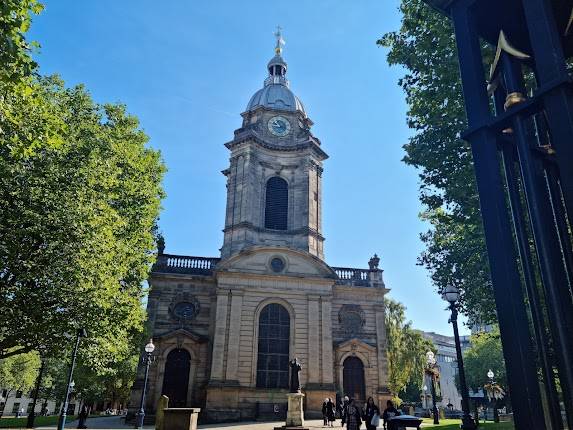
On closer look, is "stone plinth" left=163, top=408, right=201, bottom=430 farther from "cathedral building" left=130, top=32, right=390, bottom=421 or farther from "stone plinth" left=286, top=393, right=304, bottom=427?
"cathedral building" left=130, top=32, right=390, bottom=421

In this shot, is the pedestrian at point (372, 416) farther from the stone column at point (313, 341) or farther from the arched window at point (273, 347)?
the arched window at point (273, 347)

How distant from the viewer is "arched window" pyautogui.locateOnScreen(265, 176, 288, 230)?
32938mm

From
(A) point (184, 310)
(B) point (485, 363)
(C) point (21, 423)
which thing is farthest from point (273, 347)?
(B) point (485, 363)

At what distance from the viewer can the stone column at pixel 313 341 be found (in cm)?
2766

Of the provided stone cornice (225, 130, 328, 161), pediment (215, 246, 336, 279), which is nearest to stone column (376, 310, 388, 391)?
pediment (215, 246, 336, 279)

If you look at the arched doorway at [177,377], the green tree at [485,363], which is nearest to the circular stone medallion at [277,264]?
the arched doorway at [177,377]

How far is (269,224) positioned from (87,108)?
16506 mm

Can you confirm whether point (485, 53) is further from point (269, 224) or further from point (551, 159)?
point (269, 224)

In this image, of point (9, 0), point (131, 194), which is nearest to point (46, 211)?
point (131, 194)

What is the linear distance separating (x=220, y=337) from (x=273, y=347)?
3474 mm

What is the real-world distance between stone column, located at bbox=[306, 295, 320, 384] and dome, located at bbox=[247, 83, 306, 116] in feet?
54.0

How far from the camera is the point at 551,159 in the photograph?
3.72 metres

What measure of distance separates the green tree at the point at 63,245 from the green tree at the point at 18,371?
1563 inches

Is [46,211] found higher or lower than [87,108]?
lower
